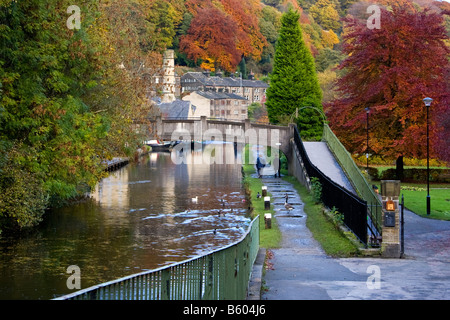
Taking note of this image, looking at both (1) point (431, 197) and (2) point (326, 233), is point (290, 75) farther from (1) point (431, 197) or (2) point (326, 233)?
(2) point (326, 233)

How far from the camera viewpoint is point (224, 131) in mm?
57250

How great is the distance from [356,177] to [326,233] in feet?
36.2

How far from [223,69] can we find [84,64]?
14198 centimetres

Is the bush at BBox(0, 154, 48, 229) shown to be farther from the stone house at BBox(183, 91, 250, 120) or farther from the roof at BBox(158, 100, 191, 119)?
the stone house at BBox(183, 91, 250, 120)

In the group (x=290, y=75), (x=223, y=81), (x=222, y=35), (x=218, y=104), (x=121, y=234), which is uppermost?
(x=222, y=35)

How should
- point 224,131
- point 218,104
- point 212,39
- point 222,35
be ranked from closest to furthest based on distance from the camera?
point 224,131
point 218,104
point 222,35
point 212,39

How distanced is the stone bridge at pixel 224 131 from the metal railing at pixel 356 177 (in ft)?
17.3

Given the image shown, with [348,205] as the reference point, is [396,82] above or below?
above

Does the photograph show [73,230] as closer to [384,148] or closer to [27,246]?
[27,246]

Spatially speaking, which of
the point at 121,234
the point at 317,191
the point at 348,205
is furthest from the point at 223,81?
the point at 348,205

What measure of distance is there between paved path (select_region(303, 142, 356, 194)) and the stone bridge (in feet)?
17.6

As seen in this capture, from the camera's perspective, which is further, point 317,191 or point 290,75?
point 290,75

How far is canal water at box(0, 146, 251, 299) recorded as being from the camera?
23.5 metres
